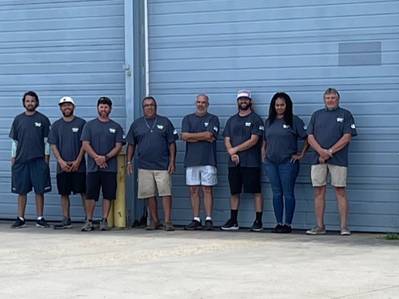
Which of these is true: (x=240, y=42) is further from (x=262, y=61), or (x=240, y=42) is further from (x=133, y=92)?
(x=133, y=92)

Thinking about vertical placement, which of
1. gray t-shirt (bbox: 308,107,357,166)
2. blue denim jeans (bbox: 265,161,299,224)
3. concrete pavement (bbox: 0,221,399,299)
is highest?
gray t-shirt (bbox: 308,107,357,166)

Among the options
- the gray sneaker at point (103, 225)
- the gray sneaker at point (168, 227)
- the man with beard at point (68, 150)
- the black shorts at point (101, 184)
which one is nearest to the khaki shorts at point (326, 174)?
the gray sneaker at point (168, 227)

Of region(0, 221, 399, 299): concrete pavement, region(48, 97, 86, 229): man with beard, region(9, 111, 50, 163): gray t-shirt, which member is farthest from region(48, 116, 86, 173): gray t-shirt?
region(0, 221, 399, 299): concrete pavement

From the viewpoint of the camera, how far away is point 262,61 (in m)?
15.0

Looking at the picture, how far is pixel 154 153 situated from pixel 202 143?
767mm

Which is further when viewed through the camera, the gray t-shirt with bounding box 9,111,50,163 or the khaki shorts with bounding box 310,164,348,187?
the gray t-shirt with bounding box 9,111,50,163

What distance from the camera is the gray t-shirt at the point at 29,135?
51.2ft

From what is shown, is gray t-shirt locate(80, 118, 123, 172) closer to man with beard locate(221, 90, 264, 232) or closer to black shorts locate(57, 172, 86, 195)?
black shorts locate(57, 172, 86, 195)

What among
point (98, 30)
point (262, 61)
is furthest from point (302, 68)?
point (98, 30)

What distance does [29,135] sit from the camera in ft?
51.2

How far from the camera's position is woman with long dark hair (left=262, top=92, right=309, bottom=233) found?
14336mm

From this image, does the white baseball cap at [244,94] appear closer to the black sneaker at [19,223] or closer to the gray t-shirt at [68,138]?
the gray t-shirt at [68,138]

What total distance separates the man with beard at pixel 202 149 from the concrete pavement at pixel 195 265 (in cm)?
74

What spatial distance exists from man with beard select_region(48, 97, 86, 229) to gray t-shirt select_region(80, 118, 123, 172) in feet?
1.00
